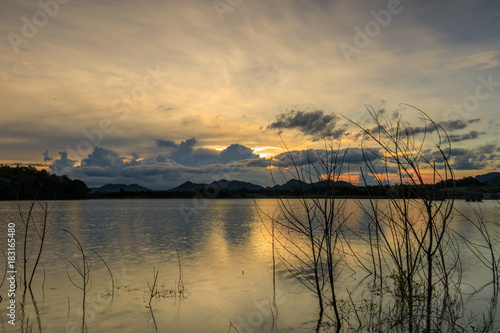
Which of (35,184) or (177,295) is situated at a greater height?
(35,184)

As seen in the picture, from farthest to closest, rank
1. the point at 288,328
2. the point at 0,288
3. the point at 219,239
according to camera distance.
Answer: the point at 219,239 < the point at 0,288 < the point at 288,328

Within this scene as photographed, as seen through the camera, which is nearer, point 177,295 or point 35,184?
point 177,295

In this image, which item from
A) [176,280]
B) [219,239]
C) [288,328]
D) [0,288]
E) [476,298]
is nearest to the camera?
[288,328]

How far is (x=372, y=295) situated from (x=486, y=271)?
299 inches

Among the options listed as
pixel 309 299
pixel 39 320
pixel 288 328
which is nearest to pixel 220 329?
pixel 288 328

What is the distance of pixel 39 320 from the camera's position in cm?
945

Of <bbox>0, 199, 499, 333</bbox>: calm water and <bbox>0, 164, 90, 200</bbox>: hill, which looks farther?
<bbox>0, 164, 90, 200</bbox>: hill

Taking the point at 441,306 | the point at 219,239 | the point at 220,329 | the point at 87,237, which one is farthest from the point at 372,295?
the point at 87,237

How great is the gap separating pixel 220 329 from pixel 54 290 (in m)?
7.48

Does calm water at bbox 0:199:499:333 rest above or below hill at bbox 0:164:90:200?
below

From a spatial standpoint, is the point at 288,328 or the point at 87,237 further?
the point at 87,237

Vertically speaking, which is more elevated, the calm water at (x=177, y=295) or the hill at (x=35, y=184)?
the hill at (x=35, y=184)

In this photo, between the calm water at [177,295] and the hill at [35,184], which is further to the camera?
the hill at [35,184]

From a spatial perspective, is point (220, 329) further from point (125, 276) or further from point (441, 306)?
point (125, 276)
